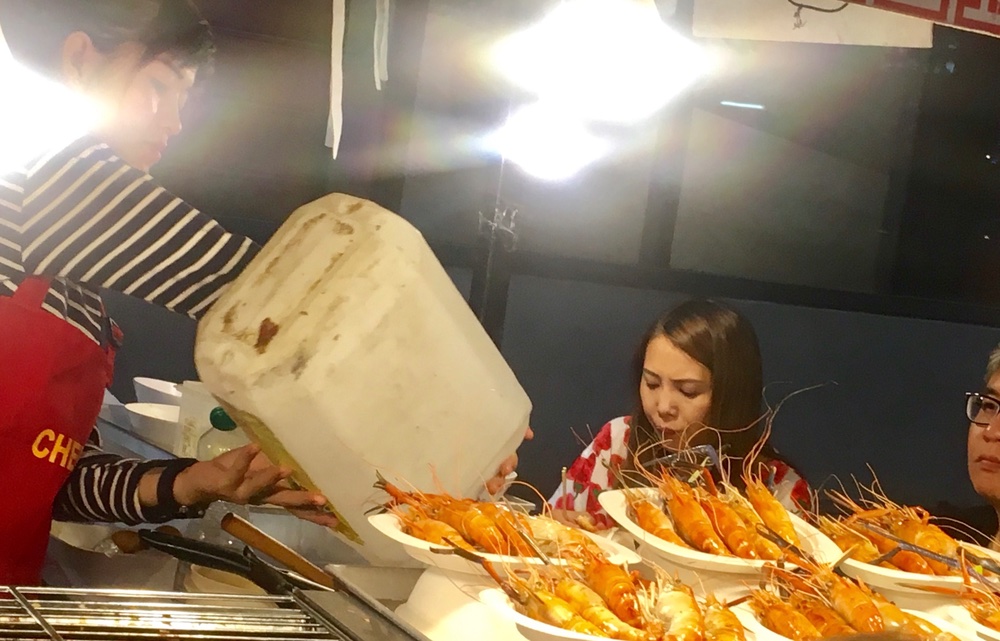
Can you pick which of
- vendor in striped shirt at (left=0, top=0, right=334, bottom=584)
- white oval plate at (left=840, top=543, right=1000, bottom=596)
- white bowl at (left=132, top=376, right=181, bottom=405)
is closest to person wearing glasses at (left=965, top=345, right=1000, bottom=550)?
white oval plate at (left=840, top=543, right=1000, bottom=596)

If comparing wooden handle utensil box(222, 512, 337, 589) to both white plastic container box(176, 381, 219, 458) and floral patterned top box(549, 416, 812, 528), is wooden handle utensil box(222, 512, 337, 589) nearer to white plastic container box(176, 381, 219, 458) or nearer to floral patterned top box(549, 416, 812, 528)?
white plastic container box(176, 381, 219, 458)

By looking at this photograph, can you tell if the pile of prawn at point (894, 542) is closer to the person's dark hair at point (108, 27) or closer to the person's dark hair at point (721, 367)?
the person's dark hair at point (721, 367)

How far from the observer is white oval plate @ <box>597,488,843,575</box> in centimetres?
134

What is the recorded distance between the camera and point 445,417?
1404mm

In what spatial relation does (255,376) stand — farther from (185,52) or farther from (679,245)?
(679,245)

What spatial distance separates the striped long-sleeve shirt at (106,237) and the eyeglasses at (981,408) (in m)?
1.46

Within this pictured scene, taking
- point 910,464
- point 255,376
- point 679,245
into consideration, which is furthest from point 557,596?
point 910,464

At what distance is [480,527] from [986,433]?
1.22m

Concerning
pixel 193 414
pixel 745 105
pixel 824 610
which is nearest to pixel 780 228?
pixel 745 105

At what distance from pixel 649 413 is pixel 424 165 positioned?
0.67m

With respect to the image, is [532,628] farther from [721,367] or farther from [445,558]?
[721,367]

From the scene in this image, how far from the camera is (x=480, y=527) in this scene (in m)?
1.31

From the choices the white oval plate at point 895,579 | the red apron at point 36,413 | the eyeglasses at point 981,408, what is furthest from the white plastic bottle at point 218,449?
the eyeglasses at point 981,408

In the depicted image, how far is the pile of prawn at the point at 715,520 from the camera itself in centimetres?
140
